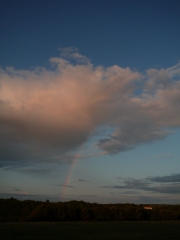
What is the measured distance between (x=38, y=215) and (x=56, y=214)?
1998mm

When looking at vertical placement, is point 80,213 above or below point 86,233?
above

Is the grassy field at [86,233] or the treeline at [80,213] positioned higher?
the treeline at [80,213]

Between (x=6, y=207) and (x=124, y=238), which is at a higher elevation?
(x=6, y=207)

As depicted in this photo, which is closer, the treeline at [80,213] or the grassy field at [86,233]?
the grassy field at [86,233]

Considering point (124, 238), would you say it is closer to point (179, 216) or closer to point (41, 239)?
point (41, 239)

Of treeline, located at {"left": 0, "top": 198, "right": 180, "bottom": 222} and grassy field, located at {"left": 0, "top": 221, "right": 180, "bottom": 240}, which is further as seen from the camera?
treeline, located at {"left": 0, "top": 198, "right": 180, "bottom": 222}

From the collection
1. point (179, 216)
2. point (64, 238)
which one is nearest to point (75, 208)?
point (179, 216)

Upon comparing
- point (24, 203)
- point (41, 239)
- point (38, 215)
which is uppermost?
point (24, 203)

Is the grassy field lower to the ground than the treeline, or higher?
lower

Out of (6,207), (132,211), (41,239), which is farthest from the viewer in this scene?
(6,207)

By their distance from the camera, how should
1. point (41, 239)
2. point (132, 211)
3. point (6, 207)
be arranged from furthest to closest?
point (6, 207) → point (132, 211) → point (41, 239)

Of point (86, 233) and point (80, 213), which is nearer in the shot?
point (86, 233)

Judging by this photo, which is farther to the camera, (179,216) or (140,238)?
(179,216)

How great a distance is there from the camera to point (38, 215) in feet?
112
